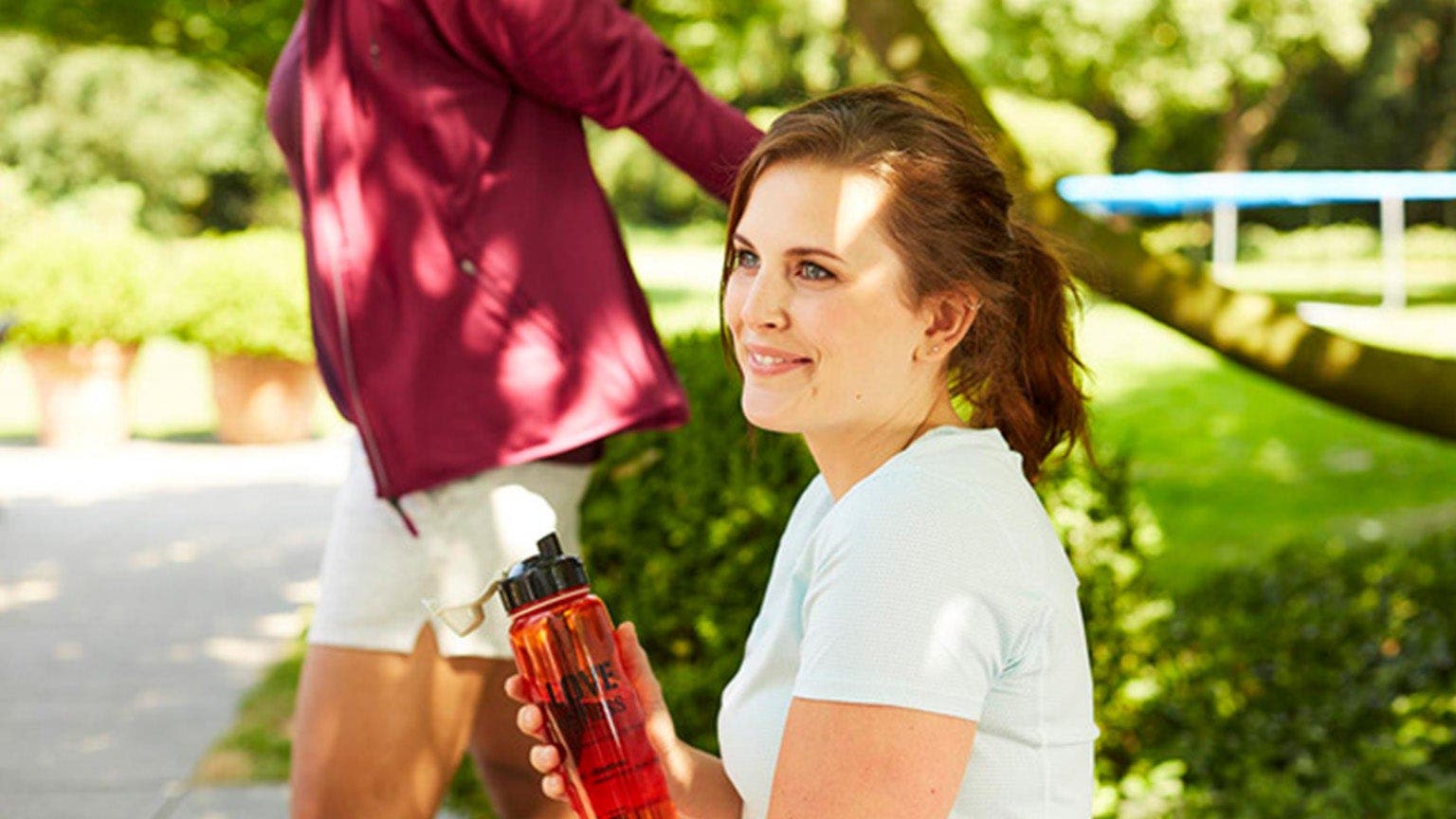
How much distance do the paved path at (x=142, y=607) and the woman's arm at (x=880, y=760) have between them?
3618 mm

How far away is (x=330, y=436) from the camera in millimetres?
12680

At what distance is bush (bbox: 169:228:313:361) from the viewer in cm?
1145

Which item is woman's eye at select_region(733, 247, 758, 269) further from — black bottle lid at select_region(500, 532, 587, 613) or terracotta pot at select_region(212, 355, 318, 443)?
terracotta pot at select_region(212, 355, 318, 443)

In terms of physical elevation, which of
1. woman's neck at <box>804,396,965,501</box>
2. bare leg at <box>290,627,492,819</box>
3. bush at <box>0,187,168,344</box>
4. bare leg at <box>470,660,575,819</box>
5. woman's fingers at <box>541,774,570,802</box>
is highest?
woman's neck at <box>804,396,965,501</box>

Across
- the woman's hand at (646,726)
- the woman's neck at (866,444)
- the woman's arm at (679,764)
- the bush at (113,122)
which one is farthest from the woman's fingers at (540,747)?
the bush at (113,122)

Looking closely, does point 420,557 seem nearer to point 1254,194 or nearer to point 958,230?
point 958,230

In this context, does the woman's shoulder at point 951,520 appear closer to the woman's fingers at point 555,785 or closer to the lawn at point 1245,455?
the woman's fingers at point 555,785

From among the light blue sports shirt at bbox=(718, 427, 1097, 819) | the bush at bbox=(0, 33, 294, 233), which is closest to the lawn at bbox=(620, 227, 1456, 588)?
the light blue sports shirt at bbox=(718, 427, 1097, 819)

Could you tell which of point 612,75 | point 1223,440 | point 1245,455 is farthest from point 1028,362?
point 1223,440

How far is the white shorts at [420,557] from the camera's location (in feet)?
8.29

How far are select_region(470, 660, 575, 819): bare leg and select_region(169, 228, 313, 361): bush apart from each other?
8826 millimetres

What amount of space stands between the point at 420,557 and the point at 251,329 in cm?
924

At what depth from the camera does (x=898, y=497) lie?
166 cm

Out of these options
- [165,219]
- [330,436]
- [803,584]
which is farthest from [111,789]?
[165,219]
